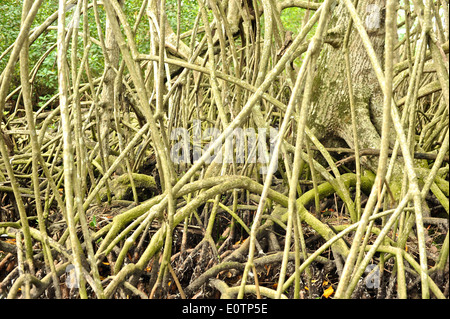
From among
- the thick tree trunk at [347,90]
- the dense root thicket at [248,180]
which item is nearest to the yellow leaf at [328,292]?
the dense root thicket at [248,180]

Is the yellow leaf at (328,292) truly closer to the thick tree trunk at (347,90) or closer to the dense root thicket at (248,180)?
Result: the dense root thicket at (248,180)

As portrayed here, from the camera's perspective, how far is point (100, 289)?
946 millimetres

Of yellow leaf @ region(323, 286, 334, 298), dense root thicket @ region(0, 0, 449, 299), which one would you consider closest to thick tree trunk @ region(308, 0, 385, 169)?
dense root thicket @ region(0, 0, 449, 299)

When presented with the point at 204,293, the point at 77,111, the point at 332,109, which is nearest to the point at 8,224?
the point at 77,111

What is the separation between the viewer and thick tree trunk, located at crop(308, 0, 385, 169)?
1881 millimetres

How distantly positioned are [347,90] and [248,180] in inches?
33.5

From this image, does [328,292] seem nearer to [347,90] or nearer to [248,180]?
[248,180]

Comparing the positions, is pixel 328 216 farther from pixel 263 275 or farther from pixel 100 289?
pixel 100 289

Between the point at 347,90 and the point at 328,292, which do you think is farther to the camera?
the point at 347,90

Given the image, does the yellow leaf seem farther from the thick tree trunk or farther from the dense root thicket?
the thick tree trunk

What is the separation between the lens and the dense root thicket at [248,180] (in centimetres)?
91

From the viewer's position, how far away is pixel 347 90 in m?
1.99

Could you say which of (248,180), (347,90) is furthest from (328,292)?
(347,90)
